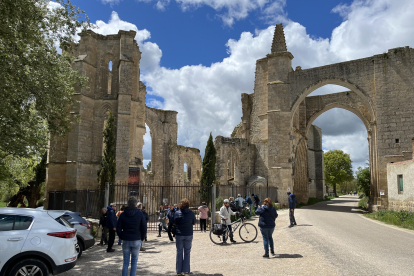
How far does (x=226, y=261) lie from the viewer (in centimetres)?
672

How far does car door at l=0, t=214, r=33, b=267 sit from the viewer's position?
4.63 m

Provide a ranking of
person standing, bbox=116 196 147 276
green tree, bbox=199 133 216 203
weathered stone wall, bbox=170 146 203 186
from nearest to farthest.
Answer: person standing, bbox=116 196 147 276 < green tree, bbox=199 133 216 203 < weathered stone wall, bbox=170 146 203 186

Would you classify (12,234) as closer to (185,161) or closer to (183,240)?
(183,240)

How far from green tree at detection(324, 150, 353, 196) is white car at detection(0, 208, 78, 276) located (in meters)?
52.0

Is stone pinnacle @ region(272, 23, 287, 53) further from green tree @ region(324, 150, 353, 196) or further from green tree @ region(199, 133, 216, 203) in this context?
green tree @ region(324, 150, 353, 196)

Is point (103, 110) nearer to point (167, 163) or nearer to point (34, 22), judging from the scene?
point (167, 163)

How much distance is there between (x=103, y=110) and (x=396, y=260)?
735 inches

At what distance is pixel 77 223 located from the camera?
7.93m

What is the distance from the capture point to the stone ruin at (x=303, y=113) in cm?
1952

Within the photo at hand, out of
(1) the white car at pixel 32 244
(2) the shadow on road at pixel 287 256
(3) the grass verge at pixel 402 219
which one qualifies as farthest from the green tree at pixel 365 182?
(1) the white car at pixel 32 244

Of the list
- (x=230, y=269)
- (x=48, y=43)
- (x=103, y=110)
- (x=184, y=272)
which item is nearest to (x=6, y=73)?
(x=48, y=43)

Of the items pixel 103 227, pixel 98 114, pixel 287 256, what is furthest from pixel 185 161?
pixel 287 256

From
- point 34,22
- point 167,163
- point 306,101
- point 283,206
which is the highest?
point 306,101

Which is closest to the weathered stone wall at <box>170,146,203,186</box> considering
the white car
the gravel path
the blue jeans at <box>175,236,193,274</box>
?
the gravel path
